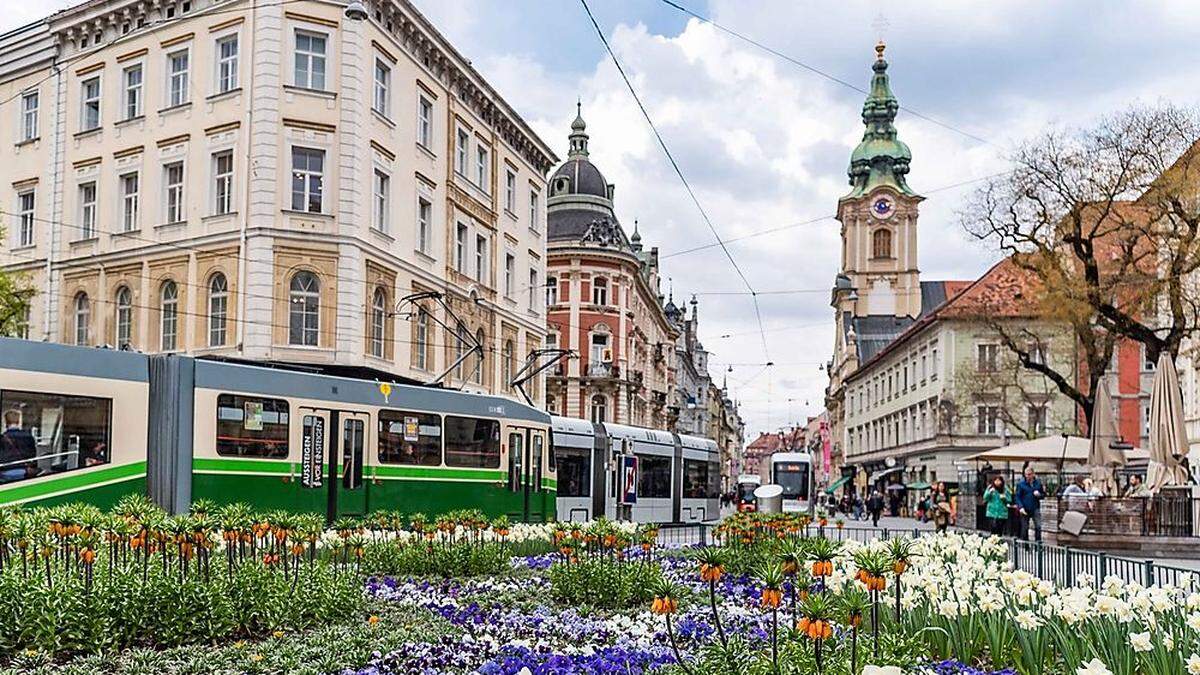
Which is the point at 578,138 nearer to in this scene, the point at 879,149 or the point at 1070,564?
the point at 879,149

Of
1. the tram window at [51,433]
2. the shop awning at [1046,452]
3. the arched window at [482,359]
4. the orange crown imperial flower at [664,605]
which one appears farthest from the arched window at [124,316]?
the orange crown imperial flower at [664,605]

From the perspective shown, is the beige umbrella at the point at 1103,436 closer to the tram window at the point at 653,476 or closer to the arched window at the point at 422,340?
the tram window at the point at 653,476

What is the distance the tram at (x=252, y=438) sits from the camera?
710 inches

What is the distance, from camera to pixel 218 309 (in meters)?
35.0

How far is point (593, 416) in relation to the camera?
7462 cm

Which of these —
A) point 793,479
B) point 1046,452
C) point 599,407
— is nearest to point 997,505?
point 1046,452

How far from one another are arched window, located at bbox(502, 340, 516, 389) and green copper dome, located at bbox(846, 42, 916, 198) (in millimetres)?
69982

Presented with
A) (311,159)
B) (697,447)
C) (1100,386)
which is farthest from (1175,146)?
(311,159)

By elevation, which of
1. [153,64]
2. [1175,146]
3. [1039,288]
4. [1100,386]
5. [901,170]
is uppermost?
[901,170]

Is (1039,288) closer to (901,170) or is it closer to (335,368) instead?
(335,368)

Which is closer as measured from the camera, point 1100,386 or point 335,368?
point 335,368

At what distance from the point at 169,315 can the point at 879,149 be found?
88.4m

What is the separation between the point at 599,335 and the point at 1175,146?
45.7 m

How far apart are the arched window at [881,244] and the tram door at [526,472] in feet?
291
